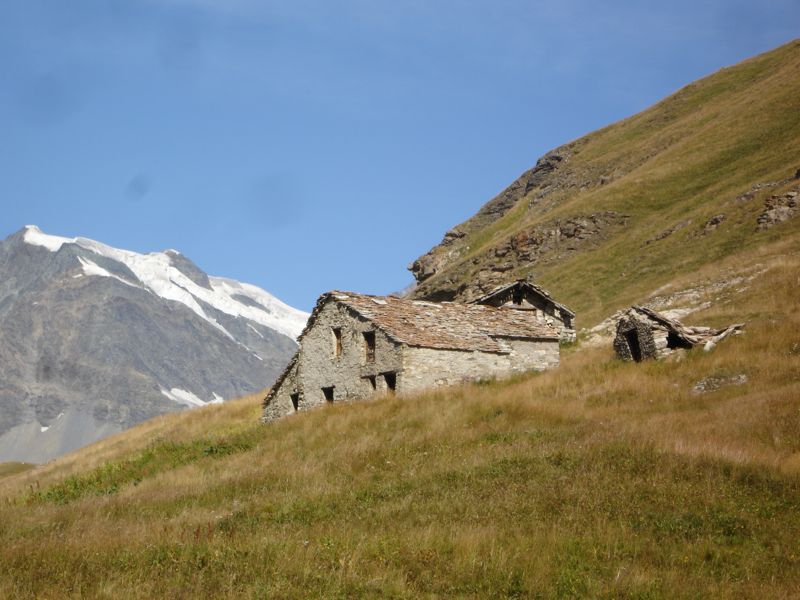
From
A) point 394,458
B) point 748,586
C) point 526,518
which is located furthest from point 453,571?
point 394,458

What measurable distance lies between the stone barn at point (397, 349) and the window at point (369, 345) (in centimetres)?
4

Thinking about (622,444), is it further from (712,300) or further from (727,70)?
(727,70)

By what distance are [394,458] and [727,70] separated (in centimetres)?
11683

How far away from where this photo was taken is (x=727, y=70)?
374 ft

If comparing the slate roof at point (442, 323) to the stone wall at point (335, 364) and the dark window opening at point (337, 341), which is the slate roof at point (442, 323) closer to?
the stone wall at point (335, 364)

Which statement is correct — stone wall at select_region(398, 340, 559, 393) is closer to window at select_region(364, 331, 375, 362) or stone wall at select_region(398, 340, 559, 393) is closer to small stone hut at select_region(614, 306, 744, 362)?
window at select_region(364, 331, 375, 362)

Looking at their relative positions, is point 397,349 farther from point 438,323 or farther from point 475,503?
point 475,503

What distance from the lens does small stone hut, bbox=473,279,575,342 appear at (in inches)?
1720

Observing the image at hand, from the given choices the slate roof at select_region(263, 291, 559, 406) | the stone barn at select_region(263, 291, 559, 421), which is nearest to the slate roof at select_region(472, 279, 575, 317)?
the slate roof at select_region(263, 291, 559, 406)

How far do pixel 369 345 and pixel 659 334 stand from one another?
1149 centimetres

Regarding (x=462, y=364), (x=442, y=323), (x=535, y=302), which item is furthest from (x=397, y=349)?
(x=535, y=302)

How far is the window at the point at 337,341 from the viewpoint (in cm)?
3183

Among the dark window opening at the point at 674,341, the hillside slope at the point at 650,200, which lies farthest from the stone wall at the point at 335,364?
the hillside slope at the point at 650,200

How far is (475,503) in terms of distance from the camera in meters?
11.9
